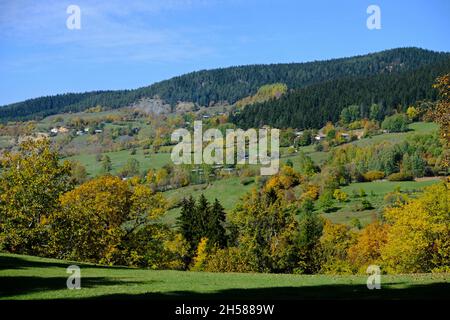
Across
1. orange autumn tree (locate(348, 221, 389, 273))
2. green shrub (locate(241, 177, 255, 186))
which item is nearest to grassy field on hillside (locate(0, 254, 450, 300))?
orange autumn tree (locate(348, 221, 389, 273))

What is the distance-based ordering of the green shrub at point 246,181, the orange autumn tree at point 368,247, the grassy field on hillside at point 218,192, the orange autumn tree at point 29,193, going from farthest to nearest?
the green shrub at point 246,181 → the grassy field on hillside at point 218,192 → the orange autumn tree at point 368,247 → the orange autumn tree at point 29,193

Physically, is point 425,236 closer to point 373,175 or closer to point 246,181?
point 373,175

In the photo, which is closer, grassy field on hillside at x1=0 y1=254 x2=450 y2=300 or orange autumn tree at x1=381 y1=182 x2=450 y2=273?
grassy field on hillside at x1=0 y1=254 x2=450 y2=300

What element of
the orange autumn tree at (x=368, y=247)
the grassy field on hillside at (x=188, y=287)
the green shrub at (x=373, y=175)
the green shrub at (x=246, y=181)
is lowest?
the orange autumn tree at (x=368, y=247)

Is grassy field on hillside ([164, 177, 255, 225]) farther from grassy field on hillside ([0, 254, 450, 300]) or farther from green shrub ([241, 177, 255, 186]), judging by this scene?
grassy field on hillside ([0, 254, 450, 300])

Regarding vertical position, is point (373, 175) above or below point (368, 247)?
above

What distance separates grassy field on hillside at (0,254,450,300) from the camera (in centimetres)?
1891

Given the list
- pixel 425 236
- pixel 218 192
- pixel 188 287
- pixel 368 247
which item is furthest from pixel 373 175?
pixel 188 287

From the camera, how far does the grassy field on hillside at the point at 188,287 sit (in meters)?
18.9

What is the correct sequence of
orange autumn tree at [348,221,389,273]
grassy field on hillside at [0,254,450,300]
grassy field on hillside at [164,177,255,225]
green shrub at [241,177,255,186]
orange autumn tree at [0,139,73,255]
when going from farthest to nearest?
green shrub at [241,177,255,186]
grassy field on hillside at [164,177,255,225]
orange autumn tree at [348,221,389,273]
orange autumn tree at [0,139,73,255]
grassy field on hillside at [0,254,450,300]

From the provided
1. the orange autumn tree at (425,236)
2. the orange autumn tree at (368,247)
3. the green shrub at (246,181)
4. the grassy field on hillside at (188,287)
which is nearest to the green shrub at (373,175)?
the green shrub at (246,181)

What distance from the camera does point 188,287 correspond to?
74.5ft

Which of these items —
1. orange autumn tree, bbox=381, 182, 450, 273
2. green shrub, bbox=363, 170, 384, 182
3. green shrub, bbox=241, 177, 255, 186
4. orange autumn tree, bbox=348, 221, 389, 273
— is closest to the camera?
orange autumn tree, bbox=381, 182, 450, 273

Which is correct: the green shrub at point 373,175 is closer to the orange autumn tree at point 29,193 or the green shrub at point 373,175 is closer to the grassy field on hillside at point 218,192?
the grassy field on hillside at point 218,192
